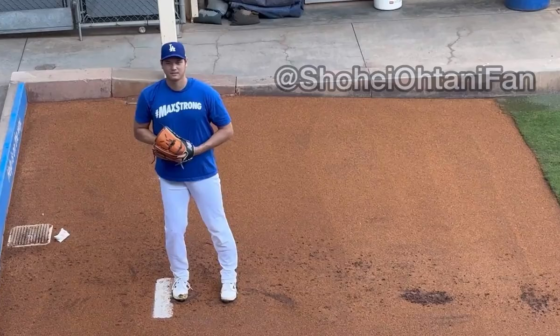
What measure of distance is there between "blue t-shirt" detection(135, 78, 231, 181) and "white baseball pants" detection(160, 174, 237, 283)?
3.3 inches

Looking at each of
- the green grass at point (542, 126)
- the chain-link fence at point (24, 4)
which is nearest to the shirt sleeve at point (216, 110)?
the green grass at point (542, 126)

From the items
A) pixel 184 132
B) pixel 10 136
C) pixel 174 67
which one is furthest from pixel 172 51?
pixel 10 136

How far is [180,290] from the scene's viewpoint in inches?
215

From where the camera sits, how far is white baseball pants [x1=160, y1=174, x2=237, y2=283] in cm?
512

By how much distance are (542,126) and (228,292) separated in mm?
4084

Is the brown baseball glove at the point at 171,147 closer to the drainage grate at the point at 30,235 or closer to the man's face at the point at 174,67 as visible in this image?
the man's face at the point at 174,67

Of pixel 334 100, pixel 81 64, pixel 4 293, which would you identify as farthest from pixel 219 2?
pixel 4 293

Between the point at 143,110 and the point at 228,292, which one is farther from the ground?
the point at 143,110

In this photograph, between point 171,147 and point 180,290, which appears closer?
point 171,147

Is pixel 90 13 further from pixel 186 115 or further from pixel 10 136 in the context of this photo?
pixel 186 115

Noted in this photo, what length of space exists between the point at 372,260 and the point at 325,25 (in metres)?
5.35

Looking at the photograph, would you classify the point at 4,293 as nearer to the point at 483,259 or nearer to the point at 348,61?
the point at 483,259

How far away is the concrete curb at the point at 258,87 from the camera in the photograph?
8672 mm
